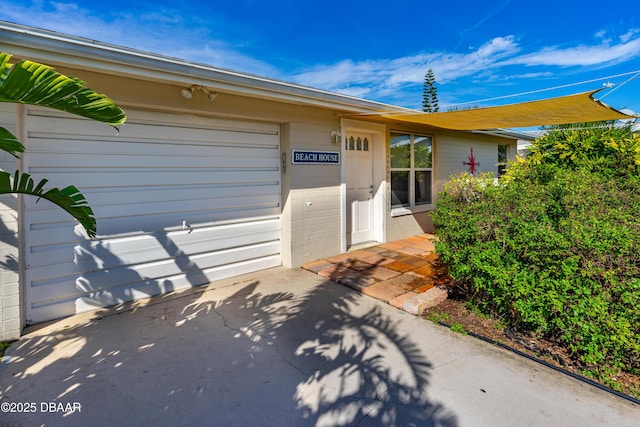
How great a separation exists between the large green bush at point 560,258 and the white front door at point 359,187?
2349 mm

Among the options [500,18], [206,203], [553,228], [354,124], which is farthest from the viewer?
[500,18]

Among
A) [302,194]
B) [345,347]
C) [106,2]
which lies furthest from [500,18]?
[345,347]

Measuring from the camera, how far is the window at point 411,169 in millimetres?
7074

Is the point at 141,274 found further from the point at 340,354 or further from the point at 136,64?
the point at 340,354

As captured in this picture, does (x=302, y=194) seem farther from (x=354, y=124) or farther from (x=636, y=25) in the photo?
(x=636, y=25)

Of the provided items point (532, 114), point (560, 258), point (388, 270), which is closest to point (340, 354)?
A: point (560, 258)

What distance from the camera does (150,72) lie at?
334cm

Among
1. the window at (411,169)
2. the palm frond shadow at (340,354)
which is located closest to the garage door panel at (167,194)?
the palm frond shadow at (340,354)

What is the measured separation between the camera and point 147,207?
4.02m

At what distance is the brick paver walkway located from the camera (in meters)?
4.19

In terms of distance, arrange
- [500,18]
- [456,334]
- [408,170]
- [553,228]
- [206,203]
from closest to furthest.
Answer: [553,228] → [456,334] → [206,203] → [408,170] → [500,18]

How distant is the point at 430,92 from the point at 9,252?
32.2m

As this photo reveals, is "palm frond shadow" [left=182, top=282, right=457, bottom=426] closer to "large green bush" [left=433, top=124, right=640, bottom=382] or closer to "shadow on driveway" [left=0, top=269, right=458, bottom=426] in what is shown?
"shadow on driveway" [left=0, top=269, right=458, bottom=426]

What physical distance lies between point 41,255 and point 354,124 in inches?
189
